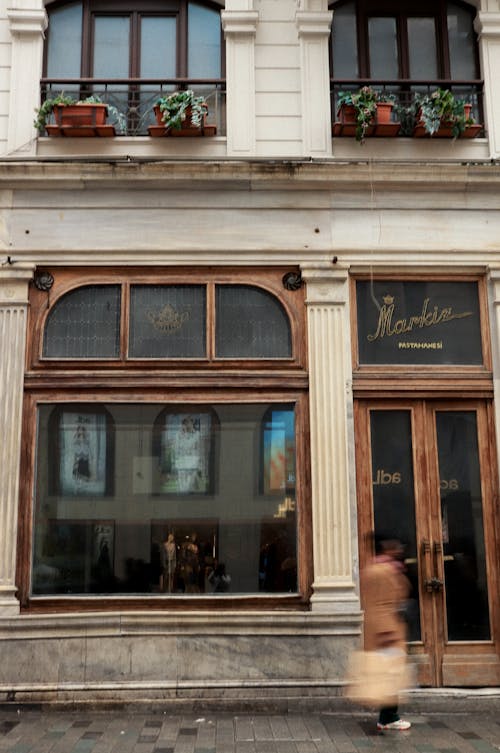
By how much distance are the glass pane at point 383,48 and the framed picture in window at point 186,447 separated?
15.7 feet

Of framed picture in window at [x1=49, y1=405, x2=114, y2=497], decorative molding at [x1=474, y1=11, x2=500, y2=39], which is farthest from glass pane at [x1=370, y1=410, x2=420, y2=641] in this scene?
decorative molding at [x1=474, y1=11, x2=500, y2=39]

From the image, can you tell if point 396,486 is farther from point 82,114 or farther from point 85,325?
point 82,114

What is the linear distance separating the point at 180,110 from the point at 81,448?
408cm

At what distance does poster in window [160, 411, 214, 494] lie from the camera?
8.27 meters

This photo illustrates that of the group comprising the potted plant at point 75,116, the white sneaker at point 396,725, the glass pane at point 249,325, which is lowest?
the white sneaker at point 396,725

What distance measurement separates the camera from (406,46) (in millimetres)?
9211

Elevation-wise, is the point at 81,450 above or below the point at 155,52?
below

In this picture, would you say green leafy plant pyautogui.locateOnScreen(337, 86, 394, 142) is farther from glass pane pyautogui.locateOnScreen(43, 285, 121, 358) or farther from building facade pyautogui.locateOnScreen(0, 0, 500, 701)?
A: glass pane pyautogui.locateOnScreen(43, 285, 121, 358)

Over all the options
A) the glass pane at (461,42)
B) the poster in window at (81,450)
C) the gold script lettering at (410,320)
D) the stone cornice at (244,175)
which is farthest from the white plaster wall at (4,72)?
the glass pane at (461,42)

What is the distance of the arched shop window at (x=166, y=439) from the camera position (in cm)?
808

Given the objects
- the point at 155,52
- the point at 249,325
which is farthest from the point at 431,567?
the point at 155,52

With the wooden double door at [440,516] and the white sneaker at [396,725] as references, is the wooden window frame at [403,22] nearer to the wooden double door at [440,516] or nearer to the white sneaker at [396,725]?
the wooden double door at [440,516]

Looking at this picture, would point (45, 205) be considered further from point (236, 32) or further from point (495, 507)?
point (495, 507)

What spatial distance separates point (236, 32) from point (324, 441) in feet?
16.6
